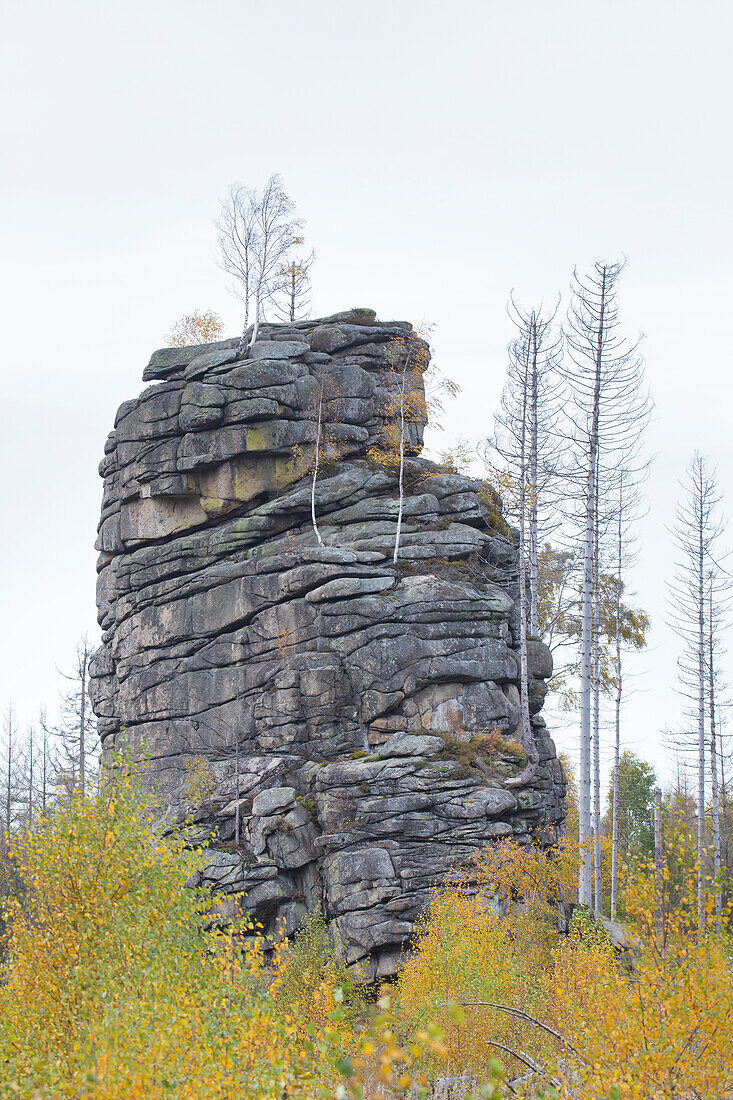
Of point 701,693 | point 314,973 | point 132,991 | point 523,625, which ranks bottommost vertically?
point 314,973

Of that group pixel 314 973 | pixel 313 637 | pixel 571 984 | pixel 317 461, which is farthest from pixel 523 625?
pixel 571 984

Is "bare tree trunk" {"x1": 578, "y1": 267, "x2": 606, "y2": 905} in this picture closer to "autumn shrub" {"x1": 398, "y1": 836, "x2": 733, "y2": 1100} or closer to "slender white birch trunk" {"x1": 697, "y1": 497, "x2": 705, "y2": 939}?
"autumn shrub" {"x1": 398, "y1": 836, "x2": 733, "y2": 1100}

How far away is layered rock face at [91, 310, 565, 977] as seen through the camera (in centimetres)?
3531

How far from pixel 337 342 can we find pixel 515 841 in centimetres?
2570

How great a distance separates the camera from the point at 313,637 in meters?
40.3

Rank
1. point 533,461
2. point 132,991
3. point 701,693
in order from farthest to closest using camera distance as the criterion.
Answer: point 533,461 < point 701,693 < point 132,991

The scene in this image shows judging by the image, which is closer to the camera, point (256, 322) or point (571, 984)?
point (571, 984)

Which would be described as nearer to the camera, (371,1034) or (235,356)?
(371,1034)

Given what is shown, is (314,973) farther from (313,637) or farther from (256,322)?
(256,322)

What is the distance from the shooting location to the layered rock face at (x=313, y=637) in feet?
116

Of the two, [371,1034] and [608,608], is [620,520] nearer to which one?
[608,608]

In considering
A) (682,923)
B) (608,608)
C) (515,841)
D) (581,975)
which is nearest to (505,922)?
(515,841)

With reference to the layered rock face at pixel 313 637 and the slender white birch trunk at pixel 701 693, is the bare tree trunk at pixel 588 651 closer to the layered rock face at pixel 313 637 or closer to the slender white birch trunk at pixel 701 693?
the layered rock face at pixel 313 637

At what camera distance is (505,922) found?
31016 mm
